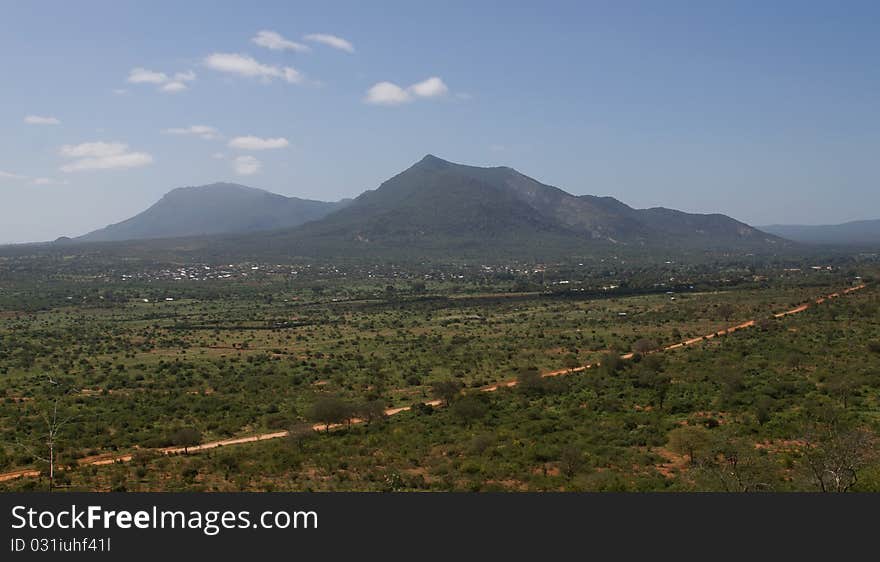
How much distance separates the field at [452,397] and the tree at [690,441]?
132 mm

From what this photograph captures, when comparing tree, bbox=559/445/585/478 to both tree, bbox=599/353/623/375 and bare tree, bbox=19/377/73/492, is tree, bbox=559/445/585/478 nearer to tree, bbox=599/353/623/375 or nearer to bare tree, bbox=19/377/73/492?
bare tree, bbox=19/377/73/492

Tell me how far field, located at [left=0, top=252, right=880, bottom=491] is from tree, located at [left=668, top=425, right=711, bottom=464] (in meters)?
0.13

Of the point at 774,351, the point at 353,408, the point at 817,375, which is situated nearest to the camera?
the point at 353,408

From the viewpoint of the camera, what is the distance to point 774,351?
47.8 meters

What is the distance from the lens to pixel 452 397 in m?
40.0

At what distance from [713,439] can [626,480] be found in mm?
6725

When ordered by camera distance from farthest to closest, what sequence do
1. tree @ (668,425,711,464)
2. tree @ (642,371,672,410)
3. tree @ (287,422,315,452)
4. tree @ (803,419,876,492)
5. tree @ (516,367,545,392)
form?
tree @ (516,367,545,392)
tree @ (642,371,672,410)
tree @ (287,422,315,452)
tree @ (668,425,711,464)
tree @ (803,419,876,492)

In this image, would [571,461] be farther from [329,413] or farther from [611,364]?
[611,364]

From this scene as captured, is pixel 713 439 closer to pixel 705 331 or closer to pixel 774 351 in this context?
pixel 774 351

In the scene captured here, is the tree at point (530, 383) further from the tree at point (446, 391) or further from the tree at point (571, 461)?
the tree at point (571, 461)

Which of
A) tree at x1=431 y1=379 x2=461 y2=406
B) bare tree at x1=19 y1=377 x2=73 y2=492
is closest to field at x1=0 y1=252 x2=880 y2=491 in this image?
tree at x1=431 y1=379 x2=461 y2=406

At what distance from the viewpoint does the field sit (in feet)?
79.3

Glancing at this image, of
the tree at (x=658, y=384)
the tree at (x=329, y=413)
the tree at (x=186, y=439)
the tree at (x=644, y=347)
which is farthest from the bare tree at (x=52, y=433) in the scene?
the tree at (x=644, y=347)

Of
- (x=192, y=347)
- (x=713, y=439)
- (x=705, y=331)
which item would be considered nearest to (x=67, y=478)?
(x=713, y=439)
